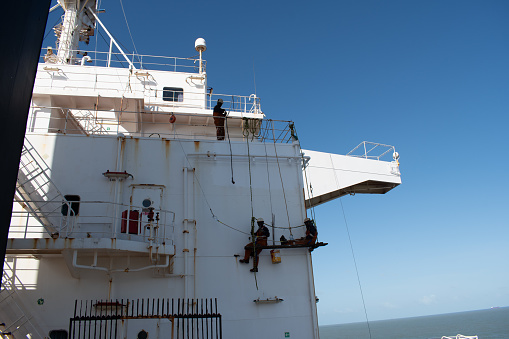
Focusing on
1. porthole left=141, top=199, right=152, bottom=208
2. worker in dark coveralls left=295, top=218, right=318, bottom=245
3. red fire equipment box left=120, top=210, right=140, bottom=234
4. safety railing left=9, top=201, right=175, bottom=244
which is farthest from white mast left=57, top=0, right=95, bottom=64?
worker in dark coveralls left=295, top=218, right=318, bottom=245

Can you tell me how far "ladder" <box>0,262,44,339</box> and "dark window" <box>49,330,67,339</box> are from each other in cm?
24

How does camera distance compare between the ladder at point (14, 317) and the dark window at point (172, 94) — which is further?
the dark window at point (172, 94)

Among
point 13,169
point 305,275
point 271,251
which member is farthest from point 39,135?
point 13,169

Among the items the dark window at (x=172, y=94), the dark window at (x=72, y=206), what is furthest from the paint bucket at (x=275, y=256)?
the dark window at (x=172, y=94)

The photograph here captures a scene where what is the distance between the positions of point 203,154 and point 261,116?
5.23m

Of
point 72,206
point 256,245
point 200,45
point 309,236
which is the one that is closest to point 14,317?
point 72,206

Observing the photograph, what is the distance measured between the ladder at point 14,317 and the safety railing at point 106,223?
1587 mm

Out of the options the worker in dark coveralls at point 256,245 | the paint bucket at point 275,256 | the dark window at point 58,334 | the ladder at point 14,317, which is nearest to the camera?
the ladder at point 14,317

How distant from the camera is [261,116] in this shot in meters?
17.4

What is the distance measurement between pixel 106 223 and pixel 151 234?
5.34 ft

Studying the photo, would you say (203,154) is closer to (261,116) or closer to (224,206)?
(224,206)

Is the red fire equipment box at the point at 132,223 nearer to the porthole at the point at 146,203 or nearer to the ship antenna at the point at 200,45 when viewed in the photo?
the porthole at the point at 146,203

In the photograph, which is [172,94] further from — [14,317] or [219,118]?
[14,317]

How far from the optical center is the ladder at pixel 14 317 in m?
10.2
